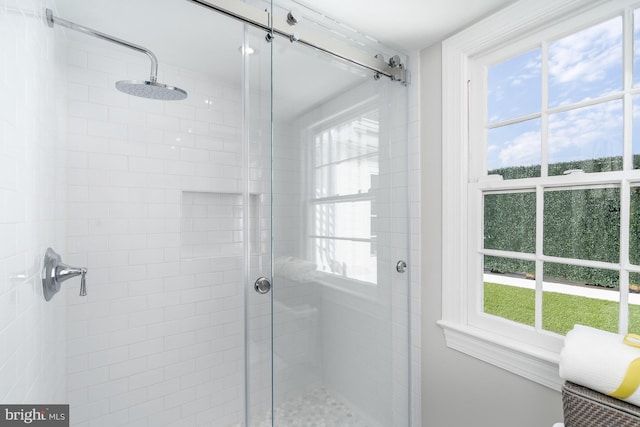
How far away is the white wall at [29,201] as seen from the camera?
757mm

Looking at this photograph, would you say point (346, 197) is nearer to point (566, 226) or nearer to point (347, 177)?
point (347, 177)

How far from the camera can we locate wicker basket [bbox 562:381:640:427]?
89cm

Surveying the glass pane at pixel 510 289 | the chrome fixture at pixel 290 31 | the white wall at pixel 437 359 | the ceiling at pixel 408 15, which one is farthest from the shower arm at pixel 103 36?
the glass pane at pixel 510 289

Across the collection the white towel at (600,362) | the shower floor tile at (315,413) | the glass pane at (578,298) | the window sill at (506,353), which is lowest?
the shower floor tile at (315,413)

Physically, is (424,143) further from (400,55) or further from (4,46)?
(4,46)

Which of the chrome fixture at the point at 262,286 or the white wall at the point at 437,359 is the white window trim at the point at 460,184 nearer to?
the white wall at the point at 437,359

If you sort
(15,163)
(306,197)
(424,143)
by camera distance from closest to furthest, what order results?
(15,163)
(306,197)
(424,143)

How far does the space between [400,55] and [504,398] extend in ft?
6.13

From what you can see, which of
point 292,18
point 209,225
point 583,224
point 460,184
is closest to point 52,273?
point 209,225

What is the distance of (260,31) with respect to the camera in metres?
1.29

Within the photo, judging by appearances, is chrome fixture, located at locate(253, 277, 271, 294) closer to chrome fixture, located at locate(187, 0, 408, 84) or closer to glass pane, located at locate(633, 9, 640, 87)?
chrome fixture, located at locate(187, 0, 408, 84)

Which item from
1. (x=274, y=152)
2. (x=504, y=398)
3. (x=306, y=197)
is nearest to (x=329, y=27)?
(x=274, y=152)

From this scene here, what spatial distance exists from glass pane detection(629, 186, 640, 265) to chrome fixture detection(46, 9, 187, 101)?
1.89 metres

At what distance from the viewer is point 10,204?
2.59 ft
